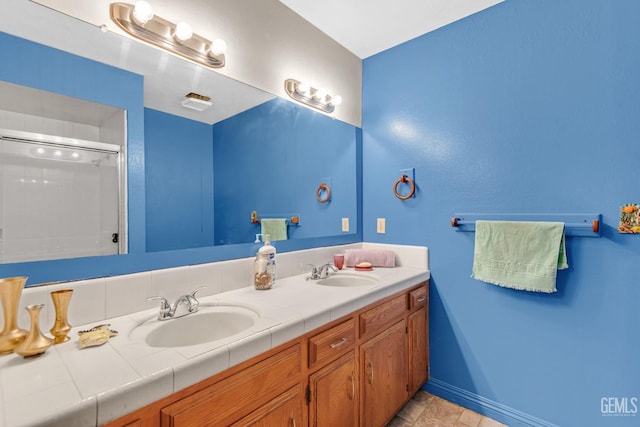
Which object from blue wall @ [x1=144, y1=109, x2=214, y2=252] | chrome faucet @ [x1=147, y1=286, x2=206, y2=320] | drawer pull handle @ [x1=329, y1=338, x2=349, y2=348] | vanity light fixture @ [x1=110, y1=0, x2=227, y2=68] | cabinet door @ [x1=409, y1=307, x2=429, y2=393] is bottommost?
cabinet door @ [x1=409, y1=307, x2=429, y2=393]

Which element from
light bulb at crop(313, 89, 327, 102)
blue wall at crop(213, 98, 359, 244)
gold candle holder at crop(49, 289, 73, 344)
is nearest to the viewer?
gold candle holder at crop(49, 289, 73, 344)

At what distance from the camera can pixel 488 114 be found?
5.84 ft

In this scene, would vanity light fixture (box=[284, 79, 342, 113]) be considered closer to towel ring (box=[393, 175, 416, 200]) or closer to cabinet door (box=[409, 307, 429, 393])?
towel ring (box=[393, 175, 416, 200])

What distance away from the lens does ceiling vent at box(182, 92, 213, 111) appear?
1.41 meters

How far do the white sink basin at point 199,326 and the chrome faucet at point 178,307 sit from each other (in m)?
0.02

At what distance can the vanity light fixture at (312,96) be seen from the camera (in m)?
1.84

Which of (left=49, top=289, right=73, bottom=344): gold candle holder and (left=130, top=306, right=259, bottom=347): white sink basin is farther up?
(left=49, top=289, right=73, bottom=344): gold candle holder

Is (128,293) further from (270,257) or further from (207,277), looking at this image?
(270,257)

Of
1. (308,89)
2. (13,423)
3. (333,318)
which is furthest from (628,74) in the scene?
(13,423)

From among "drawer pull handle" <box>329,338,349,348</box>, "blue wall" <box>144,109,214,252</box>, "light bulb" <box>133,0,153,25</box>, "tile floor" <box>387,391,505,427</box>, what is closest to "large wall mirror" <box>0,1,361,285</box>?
"blue wall" <box>144,109,214,252</box>

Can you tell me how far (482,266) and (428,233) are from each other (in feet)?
1.29

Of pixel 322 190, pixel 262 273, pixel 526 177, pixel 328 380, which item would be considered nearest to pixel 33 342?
pixel 262 273

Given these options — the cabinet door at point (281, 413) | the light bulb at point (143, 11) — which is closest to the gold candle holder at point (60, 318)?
the cabinet door at point (281, 413)

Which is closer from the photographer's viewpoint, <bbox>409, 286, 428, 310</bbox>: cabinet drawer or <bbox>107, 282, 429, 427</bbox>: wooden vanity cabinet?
<bbox>107, 282, 429, 427</bbox>: wooden vanity cabinet
